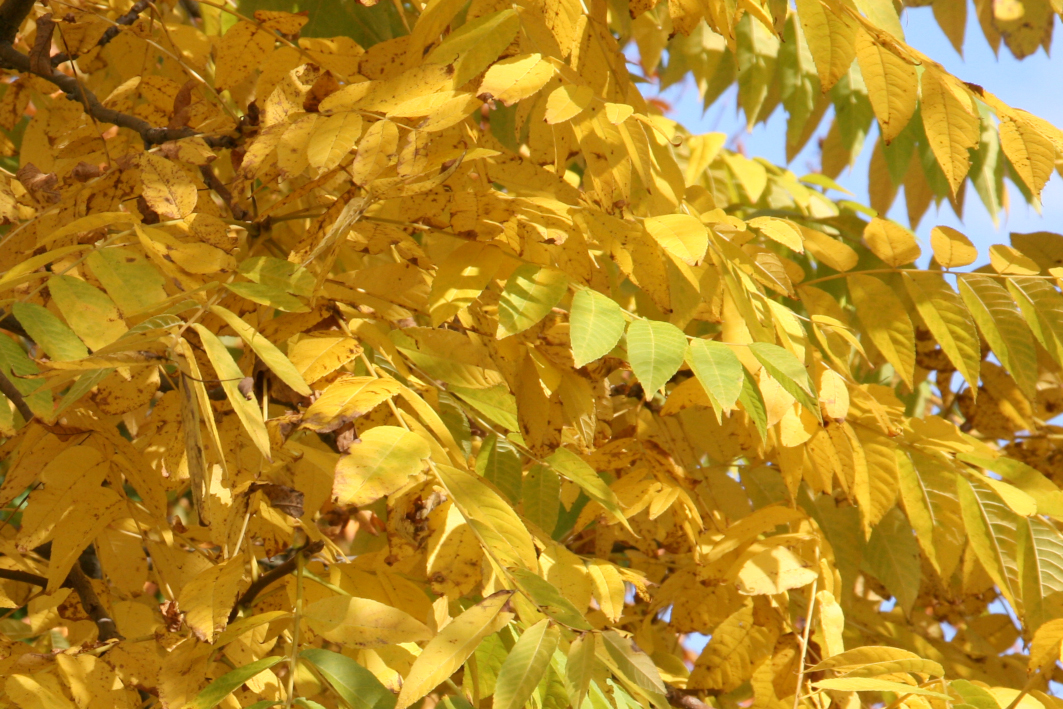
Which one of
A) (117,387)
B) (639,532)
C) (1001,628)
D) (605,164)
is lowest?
(1001,628)

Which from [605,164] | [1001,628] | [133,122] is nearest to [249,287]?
[605,164]

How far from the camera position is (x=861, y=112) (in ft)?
7.47

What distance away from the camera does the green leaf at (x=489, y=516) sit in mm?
814

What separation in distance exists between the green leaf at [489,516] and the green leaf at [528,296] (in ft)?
0.53

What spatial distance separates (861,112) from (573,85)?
4.88 feet

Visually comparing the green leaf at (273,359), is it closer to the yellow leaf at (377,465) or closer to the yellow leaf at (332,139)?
the yellow leaf at (377,465)

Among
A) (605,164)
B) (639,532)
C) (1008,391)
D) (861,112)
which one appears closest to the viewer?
(605,164)

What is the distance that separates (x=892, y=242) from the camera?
1.42 meters

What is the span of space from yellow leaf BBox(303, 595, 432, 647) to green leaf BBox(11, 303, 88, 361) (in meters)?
0.35

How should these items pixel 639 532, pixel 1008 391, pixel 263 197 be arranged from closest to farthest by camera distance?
pixel 639 532 → pixel 263 197 → pixel 1008 391

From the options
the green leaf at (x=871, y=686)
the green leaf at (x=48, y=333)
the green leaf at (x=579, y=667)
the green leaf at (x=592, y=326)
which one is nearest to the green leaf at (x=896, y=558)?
the green leaf at (x=871, y=686)

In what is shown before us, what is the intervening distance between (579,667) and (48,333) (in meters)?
0.62

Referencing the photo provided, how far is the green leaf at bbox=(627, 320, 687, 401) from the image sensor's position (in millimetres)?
872

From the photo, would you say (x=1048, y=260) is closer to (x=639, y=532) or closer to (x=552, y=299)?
(x=639, y=532)
